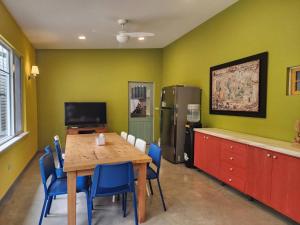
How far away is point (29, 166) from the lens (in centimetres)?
480

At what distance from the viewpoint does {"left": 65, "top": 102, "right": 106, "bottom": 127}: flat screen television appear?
621 centimetres

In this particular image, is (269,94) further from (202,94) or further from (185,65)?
(185,65)

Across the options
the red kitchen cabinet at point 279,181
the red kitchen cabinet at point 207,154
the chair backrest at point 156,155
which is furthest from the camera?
the red kitchen cabinet at point 207,154

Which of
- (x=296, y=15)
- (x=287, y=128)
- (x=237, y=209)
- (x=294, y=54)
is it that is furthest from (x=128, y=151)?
(x=296, y=15)

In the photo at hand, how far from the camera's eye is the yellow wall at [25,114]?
3.31 meters

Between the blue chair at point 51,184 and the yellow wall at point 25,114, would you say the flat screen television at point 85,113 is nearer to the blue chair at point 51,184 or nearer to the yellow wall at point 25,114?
the yellow wall at point 25,114

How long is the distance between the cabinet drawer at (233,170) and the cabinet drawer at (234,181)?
1.7 inches

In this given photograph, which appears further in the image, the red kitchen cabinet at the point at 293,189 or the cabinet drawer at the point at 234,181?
the cabinet drawer at the point at 234,181

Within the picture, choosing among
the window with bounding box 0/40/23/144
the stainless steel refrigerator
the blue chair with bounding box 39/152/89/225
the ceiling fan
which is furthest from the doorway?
the blue chair with bounding box 39/152/89/225

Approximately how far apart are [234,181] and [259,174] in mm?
528

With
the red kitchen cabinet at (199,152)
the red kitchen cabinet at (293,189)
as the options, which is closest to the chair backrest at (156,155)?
the red kitchen cabinet at (199,152)

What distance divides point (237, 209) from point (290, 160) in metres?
0.98

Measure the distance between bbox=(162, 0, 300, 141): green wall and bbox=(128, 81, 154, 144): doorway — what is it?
2114 millimetres

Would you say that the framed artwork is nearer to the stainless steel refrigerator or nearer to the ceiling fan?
the stainless steel refrigerator
